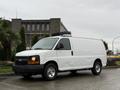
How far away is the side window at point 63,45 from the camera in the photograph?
14975 millimetres

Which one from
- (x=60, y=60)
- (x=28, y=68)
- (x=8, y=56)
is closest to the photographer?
(x=28, y=68)

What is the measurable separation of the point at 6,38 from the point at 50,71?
645 inches

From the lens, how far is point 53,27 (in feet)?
292

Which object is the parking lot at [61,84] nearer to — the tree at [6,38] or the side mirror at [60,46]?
the side mirror at [60,46]

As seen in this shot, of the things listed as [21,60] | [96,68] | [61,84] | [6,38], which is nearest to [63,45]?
[21,60]

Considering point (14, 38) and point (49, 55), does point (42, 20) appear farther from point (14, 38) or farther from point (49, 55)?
point (49, 55)

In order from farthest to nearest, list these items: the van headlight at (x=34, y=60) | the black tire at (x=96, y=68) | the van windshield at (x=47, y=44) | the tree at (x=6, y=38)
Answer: the tree at (x=6, y=38) → the black tire at (x=96, y=68) → the van windshield at (x=47, y=44) → the van headlight at (x=34, y=60)

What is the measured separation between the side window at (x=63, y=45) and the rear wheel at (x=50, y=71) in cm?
95

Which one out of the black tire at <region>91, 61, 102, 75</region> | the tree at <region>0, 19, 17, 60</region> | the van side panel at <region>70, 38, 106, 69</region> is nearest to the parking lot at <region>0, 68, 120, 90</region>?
the van side panel at <region>70, 38, 106, 69</region>

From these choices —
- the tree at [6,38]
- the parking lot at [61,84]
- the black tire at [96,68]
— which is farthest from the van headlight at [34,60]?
the tree at [6,38]

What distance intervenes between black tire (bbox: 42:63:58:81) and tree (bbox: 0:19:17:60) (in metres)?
15.5

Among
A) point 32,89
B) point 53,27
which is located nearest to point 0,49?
point 32,89

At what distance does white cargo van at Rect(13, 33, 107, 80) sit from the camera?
13906 mm

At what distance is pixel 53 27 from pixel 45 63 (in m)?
75.0
